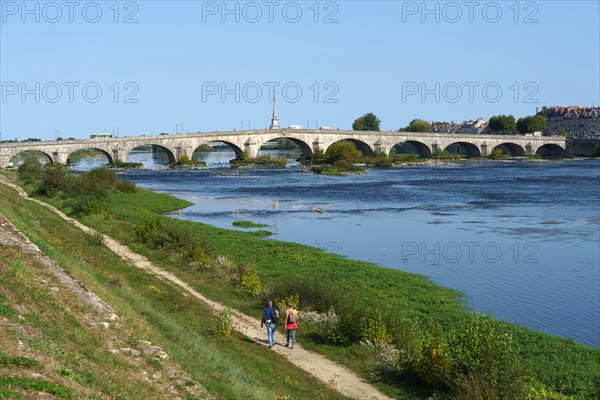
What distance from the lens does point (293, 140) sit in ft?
442

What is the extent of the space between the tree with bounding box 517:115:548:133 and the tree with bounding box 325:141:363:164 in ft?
219

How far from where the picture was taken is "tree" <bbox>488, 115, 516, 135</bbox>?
18241cm

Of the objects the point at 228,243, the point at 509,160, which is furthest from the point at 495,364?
the point at 509,160

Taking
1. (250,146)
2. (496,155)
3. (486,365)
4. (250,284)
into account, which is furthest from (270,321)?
(496,155)

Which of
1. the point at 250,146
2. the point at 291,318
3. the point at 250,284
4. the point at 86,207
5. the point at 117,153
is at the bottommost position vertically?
the point at 250,284

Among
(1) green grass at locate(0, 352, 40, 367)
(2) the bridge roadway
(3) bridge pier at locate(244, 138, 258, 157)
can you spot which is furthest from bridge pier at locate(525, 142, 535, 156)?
(1) green grass at locate(0, 352, 40, 367)

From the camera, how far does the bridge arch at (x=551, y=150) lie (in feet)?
494

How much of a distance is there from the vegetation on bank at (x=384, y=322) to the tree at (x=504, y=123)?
514 ft

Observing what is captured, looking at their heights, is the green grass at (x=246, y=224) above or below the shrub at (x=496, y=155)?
below

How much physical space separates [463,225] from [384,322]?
26.9 m

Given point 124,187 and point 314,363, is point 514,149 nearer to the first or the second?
point 124,187

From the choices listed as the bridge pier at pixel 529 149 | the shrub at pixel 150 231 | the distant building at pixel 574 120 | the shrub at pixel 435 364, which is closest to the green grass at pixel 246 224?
the shrub at pixel 150 231

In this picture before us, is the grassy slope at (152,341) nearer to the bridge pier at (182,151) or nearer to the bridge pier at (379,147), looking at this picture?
the bridge pier at (182,151)

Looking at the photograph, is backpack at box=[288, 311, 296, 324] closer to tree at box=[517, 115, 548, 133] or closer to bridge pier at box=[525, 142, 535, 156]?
bridge pier at box=[525, 142, 535, 156]
